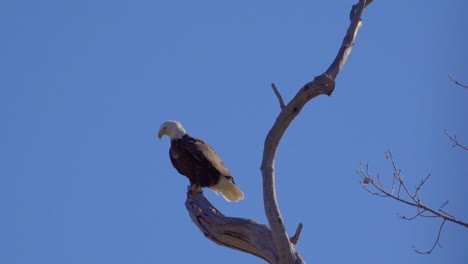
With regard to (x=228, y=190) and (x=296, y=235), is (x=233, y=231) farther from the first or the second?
(x=228, y=190)

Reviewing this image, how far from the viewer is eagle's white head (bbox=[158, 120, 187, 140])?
9688 millimetres

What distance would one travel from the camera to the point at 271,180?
20.0ft

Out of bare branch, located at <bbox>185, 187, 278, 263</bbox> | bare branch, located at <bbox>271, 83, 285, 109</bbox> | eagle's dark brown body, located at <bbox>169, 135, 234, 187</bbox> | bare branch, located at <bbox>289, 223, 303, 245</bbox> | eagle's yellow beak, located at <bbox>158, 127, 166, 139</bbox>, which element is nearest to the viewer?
bare branch, located at <bbox>289, 223, 303, 245</bbox>

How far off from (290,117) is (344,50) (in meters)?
0.55

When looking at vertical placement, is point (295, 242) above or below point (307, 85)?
below

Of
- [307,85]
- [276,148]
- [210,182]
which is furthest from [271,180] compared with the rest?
[210,182]

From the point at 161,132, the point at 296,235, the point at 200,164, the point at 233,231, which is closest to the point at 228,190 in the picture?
the point at 200,164

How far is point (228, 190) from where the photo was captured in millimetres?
9555

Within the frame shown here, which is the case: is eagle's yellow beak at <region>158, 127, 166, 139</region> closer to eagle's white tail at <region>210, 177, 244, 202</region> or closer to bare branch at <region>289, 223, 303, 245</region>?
eagle's white tail at <region>210, 177, 244, 202</region>

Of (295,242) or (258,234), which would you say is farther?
(258,234)

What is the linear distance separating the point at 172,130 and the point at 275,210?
12.5 ft

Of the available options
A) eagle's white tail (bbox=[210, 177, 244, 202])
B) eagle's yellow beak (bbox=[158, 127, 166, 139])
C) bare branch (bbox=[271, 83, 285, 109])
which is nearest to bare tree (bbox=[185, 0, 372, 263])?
bare branch (bbox=[271, 83, 285, 109])

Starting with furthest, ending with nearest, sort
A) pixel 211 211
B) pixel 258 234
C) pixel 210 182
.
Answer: pixel 210 182 < pixel 211 211 < pixel 258 234

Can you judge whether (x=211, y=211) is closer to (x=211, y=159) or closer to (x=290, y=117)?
(x=290, y=117)
